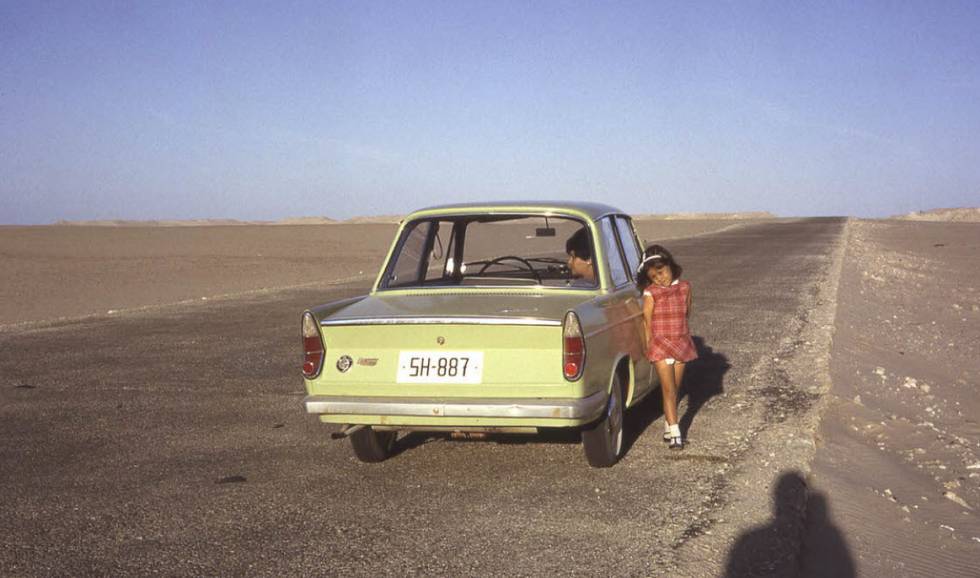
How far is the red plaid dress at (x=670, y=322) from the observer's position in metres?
6.58

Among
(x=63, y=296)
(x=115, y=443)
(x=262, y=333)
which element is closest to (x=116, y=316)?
(x=262, y=333)

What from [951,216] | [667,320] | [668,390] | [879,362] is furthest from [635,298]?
[951,216]

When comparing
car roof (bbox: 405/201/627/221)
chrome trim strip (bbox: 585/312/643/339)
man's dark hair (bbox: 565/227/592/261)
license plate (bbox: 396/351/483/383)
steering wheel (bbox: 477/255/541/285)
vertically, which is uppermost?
car roof (bbox: 405/201/627/221)

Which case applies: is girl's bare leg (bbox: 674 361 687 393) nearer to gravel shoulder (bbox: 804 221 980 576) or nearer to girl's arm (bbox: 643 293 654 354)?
girl's arm (bbox: 643 293 654 354)

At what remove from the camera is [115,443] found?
7.20 m

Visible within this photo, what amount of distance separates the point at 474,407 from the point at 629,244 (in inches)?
106

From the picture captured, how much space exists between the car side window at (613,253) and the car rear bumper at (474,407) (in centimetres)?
126

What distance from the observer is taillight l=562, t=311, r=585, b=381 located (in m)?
5.57

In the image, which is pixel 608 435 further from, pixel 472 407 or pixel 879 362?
pixel 879 362

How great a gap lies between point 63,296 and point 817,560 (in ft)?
65.6

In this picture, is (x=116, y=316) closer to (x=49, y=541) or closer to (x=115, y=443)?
(x=115, y=443)

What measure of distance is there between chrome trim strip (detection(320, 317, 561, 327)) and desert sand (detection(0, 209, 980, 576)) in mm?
1783

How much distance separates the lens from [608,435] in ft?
19.9

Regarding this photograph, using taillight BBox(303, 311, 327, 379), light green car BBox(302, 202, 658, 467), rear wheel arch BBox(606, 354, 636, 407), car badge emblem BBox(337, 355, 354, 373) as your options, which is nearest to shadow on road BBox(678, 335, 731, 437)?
rear wheel arch BBox(606, 354, 636, 407)
